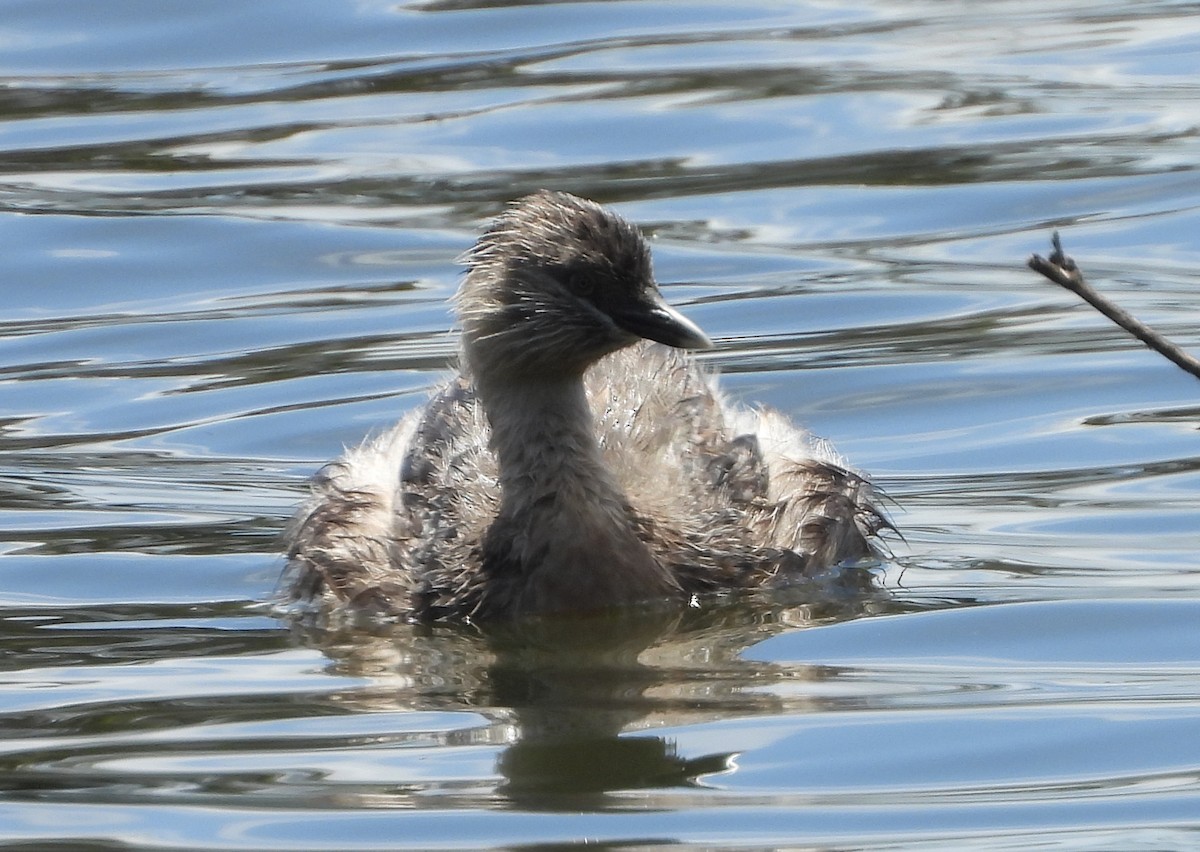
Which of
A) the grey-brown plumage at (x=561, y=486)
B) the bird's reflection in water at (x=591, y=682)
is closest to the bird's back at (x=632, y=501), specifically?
the grey-brown plumage at (x=561, y=486)

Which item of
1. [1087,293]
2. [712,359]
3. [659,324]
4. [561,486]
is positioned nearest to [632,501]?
[561,486]

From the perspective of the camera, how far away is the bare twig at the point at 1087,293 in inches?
166

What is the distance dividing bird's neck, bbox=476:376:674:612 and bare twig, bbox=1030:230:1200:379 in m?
3.91

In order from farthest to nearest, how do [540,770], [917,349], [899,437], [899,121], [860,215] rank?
[899,121]
[860,215]
[917,349]
[899,437]
[540,770]

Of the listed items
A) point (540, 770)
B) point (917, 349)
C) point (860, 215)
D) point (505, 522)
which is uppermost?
point (860, 215)

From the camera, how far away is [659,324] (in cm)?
823

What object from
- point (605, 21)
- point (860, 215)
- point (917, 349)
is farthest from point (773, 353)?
point (605, 21)

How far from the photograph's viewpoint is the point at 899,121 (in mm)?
15195

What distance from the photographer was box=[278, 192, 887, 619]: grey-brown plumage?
27.5 feet

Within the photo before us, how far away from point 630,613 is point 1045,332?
3.83 m

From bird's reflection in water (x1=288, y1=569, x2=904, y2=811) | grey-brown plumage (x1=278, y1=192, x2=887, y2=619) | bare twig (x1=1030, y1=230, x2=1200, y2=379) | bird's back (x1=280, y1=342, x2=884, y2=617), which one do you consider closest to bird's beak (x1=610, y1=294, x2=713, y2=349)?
grey-brown plumage (x1=278, y1=192, x2=887, y2=619)

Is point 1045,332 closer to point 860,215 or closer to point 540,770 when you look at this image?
point 860,215

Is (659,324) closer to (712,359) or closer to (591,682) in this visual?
(591,682)

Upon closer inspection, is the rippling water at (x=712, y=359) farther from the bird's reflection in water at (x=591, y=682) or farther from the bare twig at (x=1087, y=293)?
the bare twig at (x=1087, y=293)
